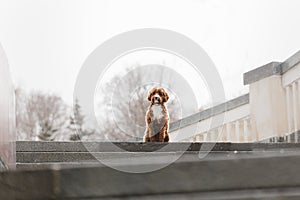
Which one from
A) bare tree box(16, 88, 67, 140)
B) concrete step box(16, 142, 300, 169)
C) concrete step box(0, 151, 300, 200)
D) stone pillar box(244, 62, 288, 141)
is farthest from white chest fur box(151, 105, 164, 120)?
bare tree box(16, 88, 67, 140)

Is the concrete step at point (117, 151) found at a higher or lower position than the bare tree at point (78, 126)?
lower

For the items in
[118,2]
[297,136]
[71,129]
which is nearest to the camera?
[297,136]

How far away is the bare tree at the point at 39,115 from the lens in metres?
10.8

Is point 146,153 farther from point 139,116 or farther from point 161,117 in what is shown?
point 139,116

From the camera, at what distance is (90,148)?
2.88m

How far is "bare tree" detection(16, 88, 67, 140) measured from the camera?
10844 mm

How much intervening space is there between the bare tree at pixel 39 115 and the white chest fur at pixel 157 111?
6.63 metres

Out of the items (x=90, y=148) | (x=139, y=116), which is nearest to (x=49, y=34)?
(x=139, y=116)

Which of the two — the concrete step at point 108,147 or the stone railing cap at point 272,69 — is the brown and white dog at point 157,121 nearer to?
the stone railing cap at point 272,69

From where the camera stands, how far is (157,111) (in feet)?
13.8

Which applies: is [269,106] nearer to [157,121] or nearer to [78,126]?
[157,121]

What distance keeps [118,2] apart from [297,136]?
21.8ft

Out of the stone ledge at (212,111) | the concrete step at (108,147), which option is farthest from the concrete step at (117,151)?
the stone ledge at (212,111)

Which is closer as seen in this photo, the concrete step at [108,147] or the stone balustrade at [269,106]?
the concrete step at [108,147]
